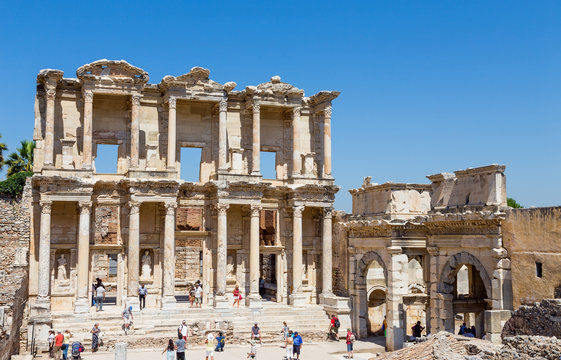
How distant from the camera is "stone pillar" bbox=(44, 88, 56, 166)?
2591cm

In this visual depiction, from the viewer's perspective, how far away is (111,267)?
37531 millimetres

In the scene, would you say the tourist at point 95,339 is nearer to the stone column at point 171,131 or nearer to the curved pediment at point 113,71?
the stone column at point 171,131

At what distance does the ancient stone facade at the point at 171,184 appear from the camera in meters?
26.2

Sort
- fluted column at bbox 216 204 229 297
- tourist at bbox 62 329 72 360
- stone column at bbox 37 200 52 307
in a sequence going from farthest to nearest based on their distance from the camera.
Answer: fluted column at bbox 216 204 229 297
stone column at bbox 37 200 52 307
tourist at bbox 62 329 72 360

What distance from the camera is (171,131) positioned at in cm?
2762

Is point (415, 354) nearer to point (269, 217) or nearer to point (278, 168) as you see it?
point (278, 168)

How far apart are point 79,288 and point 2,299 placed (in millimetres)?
6962

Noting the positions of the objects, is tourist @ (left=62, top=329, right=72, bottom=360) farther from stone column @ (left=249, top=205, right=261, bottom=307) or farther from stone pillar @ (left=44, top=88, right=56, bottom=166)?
Result: stone column @ (left=249, top=205, right=261, bottom=307)

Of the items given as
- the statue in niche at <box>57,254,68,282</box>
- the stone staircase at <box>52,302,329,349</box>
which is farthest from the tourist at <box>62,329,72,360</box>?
the statue in niche at <box>57,254,68,282</box>

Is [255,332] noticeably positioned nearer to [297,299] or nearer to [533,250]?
[297,299]

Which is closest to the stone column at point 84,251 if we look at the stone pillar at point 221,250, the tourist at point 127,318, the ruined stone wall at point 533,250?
the tourist at point 127,318

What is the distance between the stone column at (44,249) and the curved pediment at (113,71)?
227 inches

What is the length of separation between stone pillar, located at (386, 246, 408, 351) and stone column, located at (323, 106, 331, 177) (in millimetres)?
8037

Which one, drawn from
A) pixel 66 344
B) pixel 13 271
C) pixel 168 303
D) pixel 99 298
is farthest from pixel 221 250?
pixel 13 271
